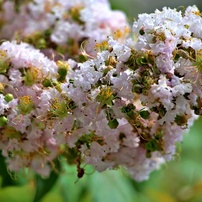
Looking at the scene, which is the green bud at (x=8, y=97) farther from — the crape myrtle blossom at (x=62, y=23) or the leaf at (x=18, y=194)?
the leaf at (x=18, y=194)

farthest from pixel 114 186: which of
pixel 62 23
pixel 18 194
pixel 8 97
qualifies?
pixel 8 97

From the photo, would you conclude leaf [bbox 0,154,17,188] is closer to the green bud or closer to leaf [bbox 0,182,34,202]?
leaf [bbox 0,182,34,202]

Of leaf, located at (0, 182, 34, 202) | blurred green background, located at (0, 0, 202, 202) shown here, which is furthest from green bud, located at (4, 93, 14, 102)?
leaf, located at (0, 182, 34, 202)

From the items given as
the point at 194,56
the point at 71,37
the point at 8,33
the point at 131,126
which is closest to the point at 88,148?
the point at 131,126

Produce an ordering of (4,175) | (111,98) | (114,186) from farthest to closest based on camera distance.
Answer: (114,186) → (4,175) → (111,98)

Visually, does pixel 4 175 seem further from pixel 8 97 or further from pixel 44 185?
pixel 8 97

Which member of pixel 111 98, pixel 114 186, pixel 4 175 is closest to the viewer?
pixel 111 98

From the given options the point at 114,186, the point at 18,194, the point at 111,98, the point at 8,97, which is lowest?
the point at 18,194
